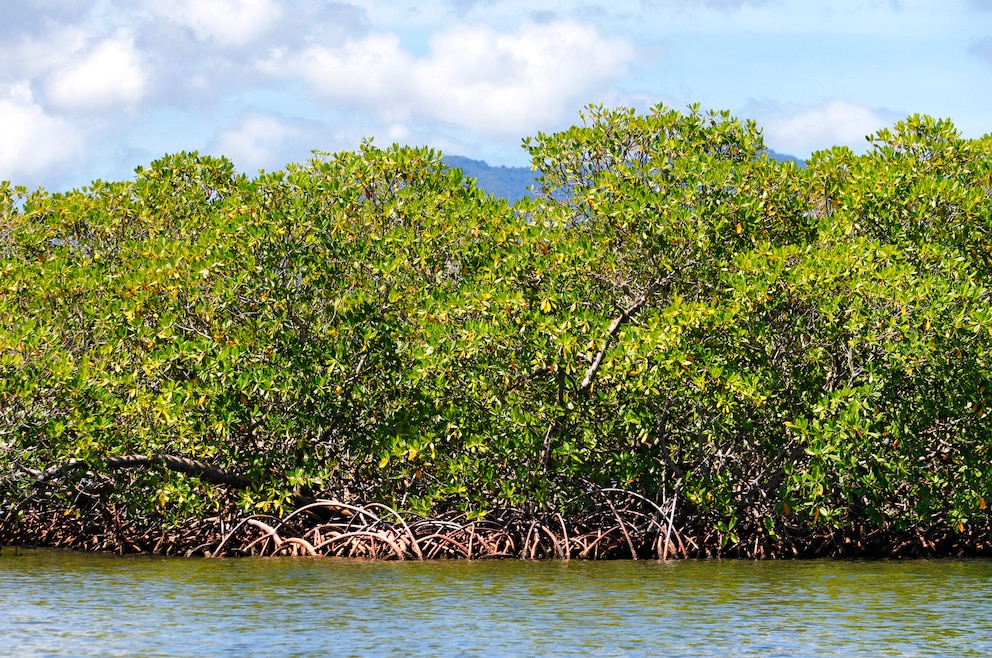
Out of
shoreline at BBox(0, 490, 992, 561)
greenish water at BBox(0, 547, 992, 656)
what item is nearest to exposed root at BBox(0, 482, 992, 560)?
shoreline at BBox(0, 490, 992, 561)

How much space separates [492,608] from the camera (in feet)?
46.5

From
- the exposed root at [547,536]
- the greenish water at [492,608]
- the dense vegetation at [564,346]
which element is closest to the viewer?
the greenish water at [492,608]

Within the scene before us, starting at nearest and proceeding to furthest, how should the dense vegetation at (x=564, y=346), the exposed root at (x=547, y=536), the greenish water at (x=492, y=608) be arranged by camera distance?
the greenish water at (x=492, y=608), the dense vegetation at (x=564, y=346), the exposed root at (x=547, y=536)

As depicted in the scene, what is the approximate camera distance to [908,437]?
57.7 ft

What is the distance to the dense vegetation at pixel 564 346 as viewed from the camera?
17328 mm

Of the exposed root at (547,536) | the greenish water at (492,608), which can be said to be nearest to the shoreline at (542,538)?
the exposed root at (547,536)

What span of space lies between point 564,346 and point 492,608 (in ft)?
13.0

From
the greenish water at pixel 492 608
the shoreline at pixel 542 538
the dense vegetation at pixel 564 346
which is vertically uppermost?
the dense vegetation at pixel 564 346

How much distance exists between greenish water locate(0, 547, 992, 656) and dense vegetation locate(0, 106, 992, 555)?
1.06 meters

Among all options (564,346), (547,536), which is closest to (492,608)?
(564,346)

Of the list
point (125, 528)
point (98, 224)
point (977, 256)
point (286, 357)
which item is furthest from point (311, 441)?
point (977, 256)

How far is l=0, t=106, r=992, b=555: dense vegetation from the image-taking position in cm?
1733

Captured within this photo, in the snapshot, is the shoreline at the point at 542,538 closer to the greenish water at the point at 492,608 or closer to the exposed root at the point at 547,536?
the exposed root at the point at 547,536

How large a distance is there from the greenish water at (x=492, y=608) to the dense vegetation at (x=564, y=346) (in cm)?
106
